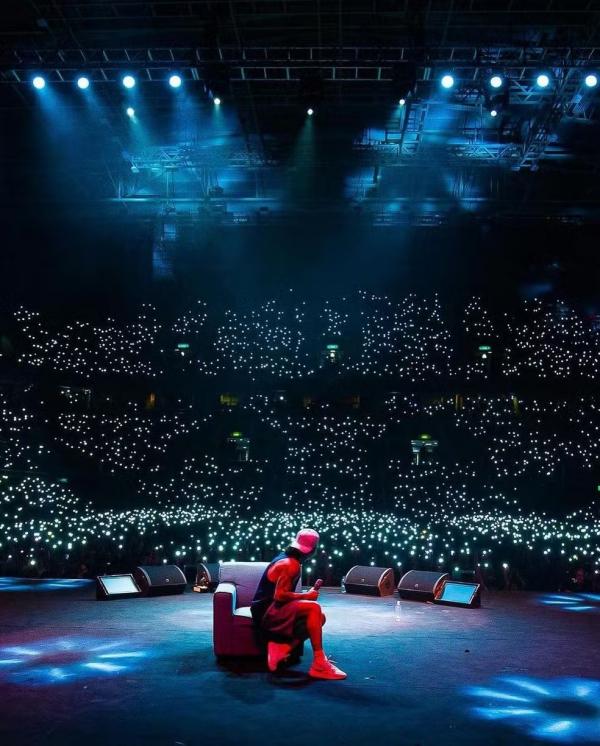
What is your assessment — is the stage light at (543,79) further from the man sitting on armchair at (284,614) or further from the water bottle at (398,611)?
the man sitting on armchair at (284,614)

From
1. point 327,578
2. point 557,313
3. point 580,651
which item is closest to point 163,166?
point 327,578

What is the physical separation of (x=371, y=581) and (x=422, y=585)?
2.87ft

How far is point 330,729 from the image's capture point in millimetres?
3844

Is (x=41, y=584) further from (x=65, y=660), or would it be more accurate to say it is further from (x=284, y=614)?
(x=284, y=614)

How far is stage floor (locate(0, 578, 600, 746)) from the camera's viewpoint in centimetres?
379

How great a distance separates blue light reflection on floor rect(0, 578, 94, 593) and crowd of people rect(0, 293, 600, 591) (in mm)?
609

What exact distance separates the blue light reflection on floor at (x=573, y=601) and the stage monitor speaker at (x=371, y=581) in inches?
90.3

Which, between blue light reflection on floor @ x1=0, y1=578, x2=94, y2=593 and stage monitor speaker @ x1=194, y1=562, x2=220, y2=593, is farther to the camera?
stage monitor speaker @ x1=194, y1=562, x2=220, y2=593

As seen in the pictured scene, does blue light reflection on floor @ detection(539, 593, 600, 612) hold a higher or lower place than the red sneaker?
higher

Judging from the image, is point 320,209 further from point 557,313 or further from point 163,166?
point 557,313

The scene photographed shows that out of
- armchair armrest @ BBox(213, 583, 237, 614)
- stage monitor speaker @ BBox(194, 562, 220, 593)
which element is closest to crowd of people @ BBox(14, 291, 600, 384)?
stage monitor speaker @ BBox(194, 562, 220, 593)

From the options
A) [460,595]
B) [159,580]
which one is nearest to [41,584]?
[159,580]

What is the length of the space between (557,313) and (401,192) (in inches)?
211

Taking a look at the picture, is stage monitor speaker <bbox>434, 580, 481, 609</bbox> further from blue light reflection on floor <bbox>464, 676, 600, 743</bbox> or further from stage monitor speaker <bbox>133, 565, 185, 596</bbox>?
blue light reflection on floor <bbox>464, 676, 600, 743</bbox>
